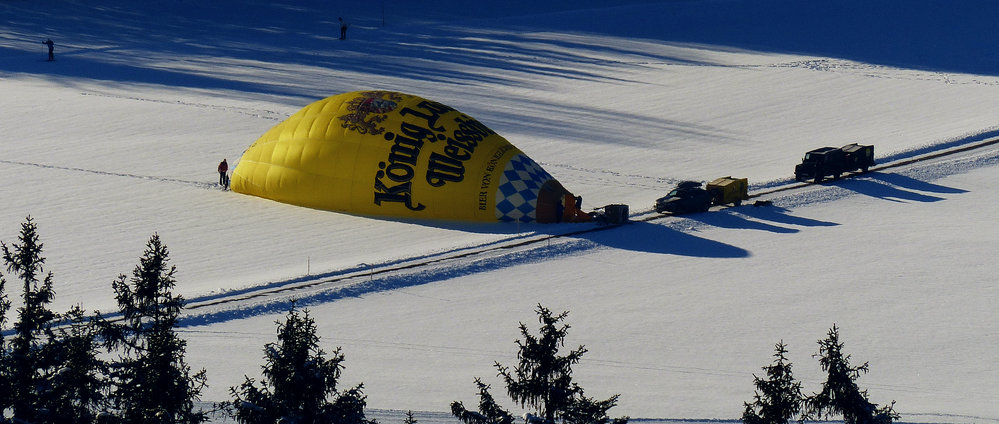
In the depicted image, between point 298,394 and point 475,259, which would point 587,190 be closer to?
point 475,259

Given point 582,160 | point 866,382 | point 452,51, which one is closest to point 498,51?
point 452,51

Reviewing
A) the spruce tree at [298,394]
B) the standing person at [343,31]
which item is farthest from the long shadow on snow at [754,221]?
the standing person at [343,31]

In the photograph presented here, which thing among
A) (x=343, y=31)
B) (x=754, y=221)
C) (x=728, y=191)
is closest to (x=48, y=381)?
(x=754, y=221)

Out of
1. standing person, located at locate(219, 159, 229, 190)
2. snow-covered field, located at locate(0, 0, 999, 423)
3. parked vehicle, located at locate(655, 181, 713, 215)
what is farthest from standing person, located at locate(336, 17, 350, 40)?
parked vehicle, located at locate(655, 181, 713, 215)

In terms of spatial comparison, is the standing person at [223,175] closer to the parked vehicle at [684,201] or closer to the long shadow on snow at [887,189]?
the parked vehicle at [684,201]

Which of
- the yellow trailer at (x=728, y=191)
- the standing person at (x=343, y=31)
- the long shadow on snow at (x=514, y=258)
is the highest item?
the standing person at (x=343, y=31)

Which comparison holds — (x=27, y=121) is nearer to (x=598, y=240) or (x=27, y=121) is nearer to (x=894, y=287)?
(x=598, y=240)

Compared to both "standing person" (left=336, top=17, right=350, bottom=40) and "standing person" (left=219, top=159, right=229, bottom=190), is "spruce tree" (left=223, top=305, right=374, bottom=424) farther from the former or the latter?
"standing person" (left=336, top=17, right=350, bottom=40)
